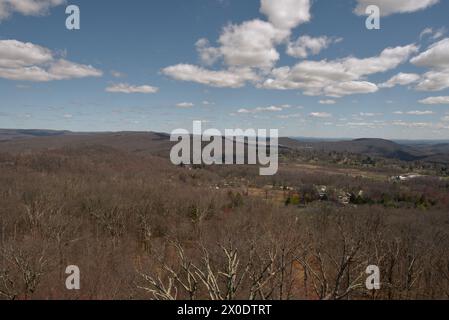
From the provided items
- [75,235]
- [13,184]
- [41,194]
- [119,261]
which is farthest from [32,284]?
[13,184]

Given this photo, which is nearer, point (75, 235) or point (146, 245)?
point (75, 235)

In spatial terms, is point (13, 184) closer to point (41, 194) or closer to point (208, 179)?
point (41, 194)

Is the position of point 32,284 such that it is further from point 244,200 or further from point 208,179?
point 208,179
